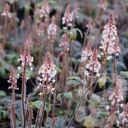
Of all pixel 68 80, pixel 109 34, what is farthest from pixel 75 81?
pixel 109 34

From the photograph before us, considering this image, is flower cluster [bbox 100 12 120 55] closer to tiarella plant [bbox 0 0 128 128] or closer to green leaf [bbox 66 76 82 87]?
tiarella plant [bbox 0 0 128 128]

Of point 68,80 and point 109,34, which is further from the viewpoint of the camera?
point 68,80

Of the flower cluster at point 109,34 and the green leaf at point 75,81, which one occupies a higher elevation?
the flower cluster at point 109,34

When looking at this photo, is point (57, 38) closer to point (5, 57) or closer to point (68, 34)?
point (5, 57)

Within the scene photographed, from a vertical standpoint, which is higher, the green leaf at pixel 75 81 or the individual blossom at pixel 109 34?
the individual blossom at pixel 109 34

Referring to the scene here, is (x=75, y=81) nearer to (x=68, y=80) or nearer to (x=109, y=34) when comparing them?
(x=68, y=80)

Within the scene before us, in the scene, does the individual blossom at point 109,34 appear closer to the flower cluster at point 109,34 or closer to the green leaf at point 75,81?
the flower cluster at point 109,34

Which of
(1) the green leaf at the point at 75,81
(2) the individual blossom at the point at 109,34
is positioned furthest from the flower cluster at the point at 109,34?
(1) the green leaf at the point at 75,81

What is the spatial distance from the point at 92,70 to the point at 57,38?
1.96 meters

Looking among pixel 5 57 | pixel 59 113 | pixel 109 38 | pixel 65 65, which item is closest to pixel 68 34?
pixel 65 65

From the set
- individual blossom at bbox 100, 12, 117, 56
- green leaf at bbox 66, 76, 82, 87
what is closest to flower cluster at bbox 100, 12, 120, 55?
individual blossom at bbox 100, 12, 117, 56

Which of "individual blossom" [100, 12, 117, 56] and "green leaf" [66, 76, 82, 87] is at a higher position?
"individual blossom" [100, 12, 117, 56]

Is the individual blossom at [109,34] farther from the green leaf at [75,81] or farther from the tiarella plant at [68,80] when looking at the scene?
the green leaf at [75,81]

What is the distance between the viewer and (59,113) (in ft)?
7.24
